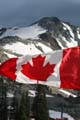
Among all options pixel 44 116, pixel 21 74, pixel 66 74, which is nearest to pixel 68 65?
pixel 66 74

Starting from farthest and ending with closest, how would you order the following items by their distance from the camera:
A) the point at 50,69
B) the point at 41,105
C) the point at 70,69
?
the point at 41,105, the point at 50,69, the point at 70,69

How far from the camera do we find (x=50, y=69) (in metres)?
37.3

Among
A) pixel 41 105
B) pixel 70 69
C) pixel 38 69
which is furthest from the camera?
pixel 41 105

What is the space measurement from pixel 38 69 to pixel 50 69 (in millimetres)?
823

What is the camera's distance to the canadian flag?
36250mm

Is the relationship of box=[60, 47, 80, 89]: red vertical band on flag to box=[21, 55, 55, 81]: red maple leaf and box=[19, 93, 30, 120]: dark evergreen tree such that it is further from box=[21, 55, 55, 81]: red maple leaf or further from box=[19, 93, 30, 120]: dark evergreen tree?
box=[19, 93, 30, 120]: dark evergreen tree

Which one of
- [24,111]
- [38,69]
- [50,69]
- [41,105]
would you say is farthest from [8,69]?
[41,105]

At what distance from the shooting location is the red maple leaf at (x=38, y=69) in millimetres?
37344

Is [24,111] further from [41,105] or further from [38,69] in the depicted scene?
[38,69]

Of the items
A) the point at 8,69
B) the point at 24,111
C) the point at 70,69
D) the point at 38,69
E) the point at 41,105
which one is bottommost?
the point at 24,111

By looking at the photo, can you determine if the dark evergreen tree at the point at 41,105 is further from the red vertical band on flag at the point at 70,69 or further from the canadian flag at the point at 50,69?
the red vertical band on flag at the point at 70,69

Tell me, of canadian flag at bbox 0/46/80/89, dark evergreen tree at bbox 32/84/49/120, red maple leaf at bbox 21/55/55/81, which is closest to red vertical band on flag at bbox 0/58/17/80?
canadian flag at bbox 0/46/80/89

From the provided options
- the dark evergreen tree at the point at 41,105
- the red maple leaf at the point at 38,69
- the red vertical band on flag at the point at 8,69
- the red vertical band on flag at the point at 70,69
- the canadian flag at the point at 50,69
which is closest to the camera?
the red vertical band on flag at the point at 70,69

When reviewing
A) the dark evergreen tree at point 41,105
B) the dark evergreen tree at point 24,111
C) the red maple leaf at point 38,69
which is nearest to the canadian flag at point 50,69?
the red maple leaf at point 38,69
